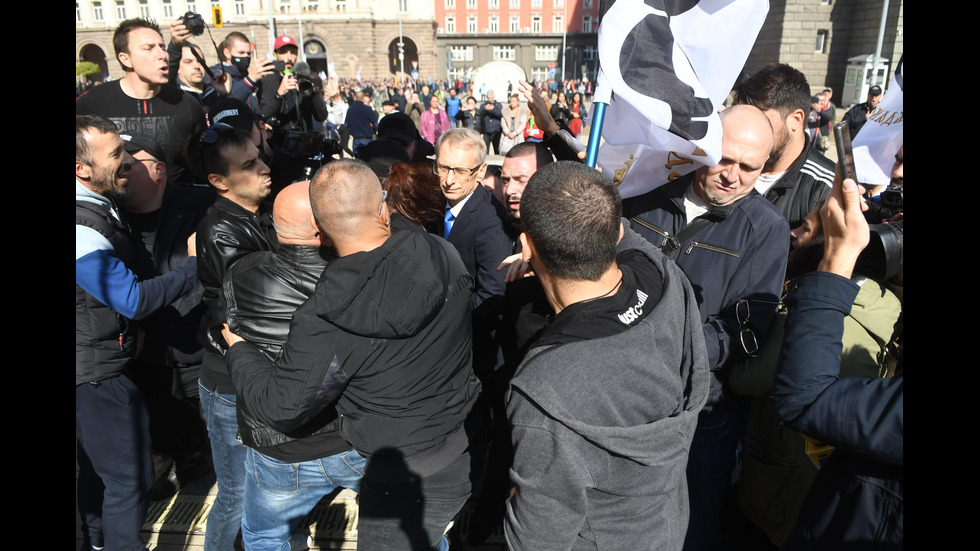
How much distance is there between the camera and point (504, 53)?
62.1 meters

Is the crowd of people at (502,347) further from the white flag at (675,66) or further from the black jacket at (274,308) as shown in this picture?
the white flag at (675,66)

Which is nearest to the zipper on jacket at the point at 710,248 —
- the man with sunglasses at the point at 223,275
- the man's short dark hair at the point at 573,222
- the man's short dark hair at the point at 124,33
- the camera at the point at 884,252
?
the camera at the point at 884,252

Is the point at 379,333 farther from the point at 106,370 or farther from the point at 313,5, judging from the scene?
the point at 313,5

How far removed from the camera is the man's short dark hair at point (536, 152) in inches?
120

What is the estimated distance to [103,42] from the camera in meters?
51.7

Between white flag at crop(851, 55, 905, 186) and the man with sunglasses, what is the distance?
9.97 ft

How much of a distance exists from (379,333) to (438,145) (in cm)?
176

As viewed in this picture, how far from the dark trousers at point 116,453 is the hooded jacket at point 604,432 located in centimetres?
192

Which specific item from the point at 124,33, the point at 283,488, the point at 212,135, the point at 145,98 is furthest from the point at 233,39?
the point at 283,488

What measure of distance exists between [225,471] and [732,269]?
2.31 metres

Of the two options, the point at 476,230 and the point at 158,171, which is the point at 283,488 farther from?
the point at 158,171

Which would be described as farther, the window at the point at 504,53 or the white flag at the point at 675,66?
the window at the point at 504,53
